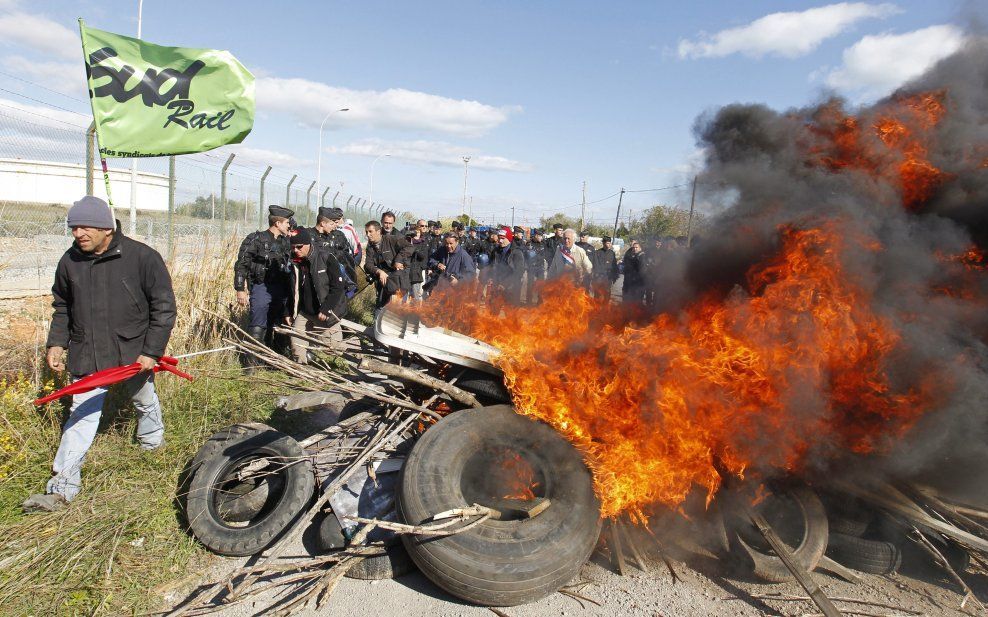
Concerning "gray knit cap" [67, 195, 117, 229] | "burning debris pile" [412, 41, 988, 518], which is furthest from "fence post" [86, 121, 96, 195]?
"burning debris pile" [412, 41, 988, 518]

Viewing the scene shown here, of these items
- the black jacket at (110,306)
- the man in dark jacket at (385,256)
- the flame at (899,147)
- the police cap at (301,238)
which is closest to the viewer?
the black jacket at (110,306)

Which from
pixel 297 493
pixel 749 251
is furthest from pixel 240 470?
pixel 749 251

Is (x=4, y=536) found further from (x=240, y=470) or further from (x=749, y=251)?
(x=749, y=251)

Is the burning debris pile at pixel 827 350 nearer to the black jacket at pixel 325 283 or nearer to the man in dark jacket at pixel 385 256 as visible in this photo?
the black jacket at pixel 325 283

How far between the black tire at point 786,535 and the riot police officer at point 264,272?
6003 millimetres

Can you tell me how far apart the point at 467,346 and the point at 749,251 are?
2.44 m

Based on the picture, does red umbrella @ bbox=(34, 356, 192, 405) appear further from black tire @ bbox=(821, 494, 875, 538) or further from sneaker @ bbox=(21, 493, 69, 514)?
black tire @ bbox=(821, 494, 875, 538)

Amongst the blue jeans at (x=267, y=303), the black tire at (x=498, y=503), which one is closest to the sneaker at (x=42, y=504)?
the black tire at (x=498, y=503)

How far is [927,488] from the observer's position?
4.12 m

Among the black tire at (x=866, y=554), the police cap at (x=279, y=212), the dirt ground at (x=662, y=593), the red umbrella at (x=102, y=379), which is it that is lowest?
the dirt ground at (x=662, y=593)

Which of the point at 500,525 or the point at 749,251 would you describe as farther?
the point at 749,251

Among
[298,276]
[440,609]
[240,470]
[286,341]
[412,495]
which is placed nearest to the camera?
[440,609]

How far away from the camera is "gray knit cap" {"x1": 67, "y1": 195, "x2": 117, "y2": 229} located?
3895 mm

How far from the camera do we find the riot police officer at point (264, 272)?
7.08 meters
